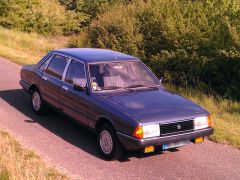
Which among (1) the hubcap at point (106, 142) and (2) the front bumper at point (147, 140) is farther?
(1) the hubcap at point (106, 142)

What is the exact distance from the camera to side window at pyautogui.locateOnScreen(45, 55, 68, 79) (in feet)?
26.8

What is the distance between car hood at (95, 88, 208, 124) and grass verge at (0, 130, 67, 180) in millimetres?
1394

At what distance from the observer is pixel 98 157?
677 cm

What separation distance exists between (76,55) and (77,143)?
5.44ft

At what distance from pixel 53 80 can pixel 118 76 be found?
4.82 feet

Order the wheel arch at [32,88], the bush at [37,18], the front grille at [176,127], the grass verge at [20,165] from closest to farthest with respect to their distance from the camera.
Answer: the grass verge at [20,165] → the front grille at [176,127] → the wheel arch at [32,88] → the bush at [37,18]

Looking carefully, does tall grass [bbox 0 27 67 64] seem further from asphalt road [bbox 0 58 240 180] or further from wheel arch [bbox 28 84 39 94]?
asphalt road [bbox 0 58 240 180]

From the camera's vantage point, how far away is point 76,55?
8000mm

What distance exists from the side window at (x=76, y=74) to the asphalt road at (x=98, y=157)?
3.24ft

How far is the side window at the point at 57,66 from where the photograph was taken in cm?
816

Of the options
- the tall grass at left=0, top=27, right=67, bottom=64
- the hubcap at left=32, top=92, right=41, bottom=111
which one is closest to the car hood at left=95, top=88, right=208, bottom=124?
the hubcap at left=32, top=92, right=41, bottom=111

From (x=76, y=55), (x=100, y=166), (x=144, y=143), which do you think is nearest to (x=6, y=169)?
(x=100, y=166)

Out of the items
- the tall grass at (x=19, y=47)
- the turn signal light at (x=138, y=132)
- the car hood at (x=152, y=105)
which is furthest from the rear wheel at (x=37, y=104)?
the tall grass at (x=19, y=47)

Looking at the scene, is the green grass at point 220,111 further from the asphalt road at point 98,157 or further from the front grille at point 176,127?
the front grille at point 176,127
